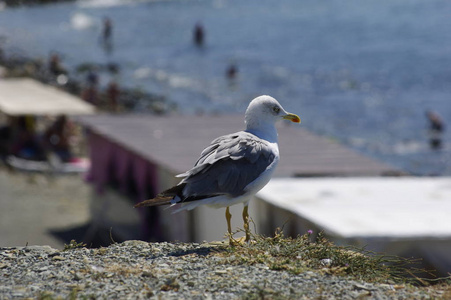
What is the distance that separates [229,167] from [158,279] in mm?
1550

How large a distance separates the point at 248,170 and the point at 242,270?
1.15m

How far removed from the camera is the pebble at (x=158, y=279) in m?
6.82

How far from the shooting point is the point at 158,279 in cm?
709

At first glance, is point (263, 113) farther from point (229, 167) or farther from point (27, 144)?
point (27, 144)

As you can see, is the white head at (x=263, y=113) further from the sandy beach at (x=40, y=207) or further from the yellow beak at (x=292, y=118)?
the sandy beach at (x=40, y=207)

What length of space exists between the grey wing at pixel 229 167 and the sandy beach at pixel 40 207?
43.4ft

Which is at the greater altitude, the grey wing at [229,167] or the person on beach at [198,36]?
the grey wing at [229,167]

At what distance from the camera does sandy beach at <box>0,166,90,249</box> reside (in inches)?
866

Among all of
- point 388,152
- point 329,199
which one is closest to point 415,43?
point 388,152

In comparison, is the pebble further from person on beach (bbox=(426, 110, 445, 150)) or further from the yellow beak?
person on beach (bbox=(426, 110, 445, 150))

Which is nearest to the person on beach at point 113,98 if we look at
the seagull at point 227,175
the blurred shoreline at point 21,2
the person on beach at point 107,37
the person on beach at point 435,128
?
the person on beach at point 435,128

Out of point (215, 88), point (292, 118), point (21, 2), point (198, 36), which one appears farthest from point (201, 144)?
point (21, 2)

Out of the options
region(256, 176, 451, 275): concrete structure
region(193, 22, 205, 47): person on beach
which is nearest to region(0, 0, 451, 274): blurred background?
region(256, 176, 451, 275): concrete structure

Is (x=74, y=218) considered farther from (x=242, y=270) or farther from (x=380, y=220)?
(x=242, y=270)
